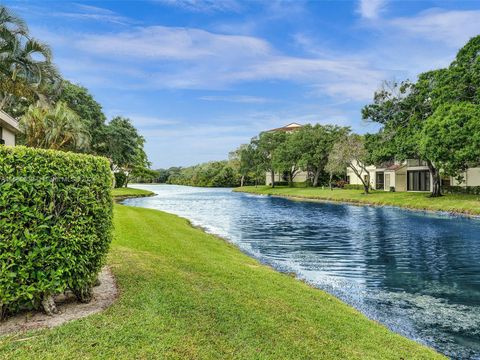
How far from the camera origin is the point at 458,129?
27672 millimetres

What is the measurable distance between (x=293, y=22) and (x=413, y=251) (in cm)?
1593

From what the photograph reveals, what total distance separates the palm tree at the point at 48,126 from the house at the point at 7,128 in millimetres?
6593

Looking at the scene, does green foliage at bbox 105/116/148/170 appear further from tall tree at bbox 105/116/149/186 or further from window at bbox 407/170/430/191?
window at bbox 407/170/430/191

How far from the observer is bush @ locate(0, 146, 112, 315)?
415 centimetres

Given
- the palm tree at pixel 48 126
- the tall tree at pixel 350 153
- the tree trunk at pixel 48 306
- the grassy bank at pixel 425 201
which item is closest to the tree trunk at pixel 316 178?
the tall tree at pixel 350 153

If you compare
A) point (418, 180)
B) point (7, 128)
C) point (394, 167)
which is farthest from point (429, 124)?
point (7, 128)

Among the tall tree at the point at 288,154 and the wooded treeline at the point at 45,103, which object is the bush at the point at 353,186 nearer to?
the tall tree at the point at 288,154

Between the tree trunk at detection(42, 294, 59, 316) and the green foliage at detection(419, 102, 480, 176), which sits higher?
the green foliage at detection(419, 102, 480, 176)

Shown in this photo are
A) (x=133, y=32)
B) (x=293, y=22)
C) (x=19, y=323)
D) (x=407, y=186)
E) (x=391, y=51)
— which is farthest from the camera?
(x=407, y=186)

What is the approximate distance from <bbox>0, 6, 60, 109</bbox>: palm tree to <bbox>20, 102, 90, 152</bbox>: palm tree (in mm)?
5515

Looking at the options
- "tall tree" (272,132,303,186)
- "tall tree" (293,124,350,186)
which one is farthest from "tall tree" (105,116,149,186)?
"tall tree" (293,124,350,186)

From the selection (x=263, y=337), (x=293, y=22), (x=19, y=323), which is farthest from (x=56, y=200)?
(x=293, y=22)

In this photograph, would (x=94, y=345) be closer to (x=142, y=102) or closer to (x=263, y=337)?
(x=263, y=337)

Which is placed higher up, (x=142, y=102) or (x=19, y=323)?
(x=142, y=102)
